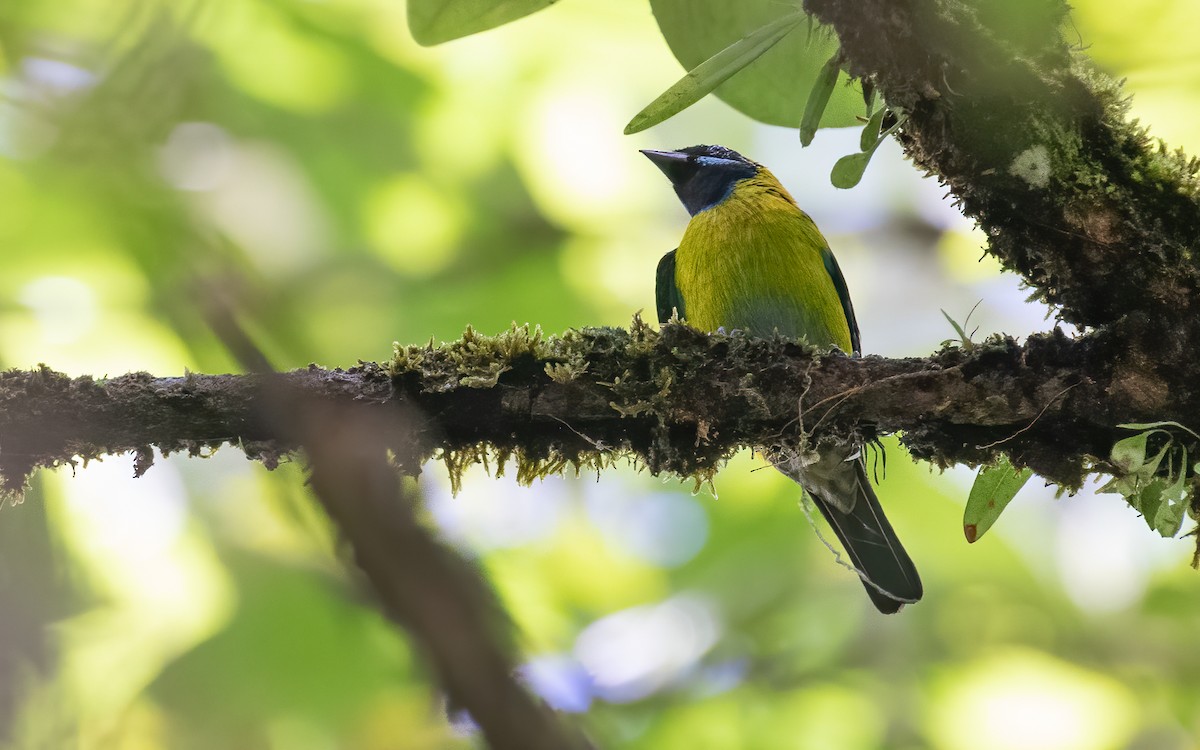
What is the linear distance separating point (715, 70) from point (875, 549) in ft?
7.41

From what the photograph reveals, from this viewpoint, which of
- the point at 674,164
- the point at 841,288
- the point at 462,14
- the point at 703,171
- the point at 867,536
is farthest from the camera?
the point at 674,164

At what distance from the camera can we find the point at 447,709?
571 mm

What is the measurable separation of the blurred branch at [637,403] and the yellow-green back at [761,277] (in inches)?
64.2

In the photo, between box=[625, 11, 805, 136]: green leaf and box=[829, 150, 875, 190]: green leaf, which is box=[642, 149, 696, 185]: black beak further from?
box=[625, 11, 805, 136]: green leaf

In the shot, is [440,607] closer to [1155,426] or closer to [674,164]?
[1155,426]

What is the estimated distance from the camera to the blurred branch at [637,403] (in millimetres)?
2408

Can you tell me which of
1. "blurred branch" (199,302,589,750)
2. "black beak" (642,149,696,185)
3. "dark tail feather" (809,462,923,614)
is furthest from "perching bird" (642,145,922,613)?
"blurred branch" (199,302,589,750)

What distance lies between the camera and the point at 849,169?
2760 mm

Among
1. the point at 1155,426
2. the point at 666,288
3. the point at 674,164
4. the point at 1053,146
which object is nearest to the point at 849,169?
the point at 1053,146

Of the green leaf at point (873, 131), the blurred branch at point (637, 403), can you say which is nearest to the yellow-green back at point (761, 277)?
the green leaf at point (873, 131)

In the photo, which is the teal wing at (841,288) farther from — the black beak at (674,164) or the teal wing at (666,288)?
the black beak at (674,164)

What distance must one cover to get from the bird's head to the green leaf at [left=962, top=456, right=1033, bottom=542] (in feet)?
8.13

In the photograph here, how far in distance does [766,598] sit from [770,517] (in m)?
0.46

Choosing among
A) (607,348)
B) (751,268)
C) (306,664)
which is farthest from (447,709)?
(306,664)
